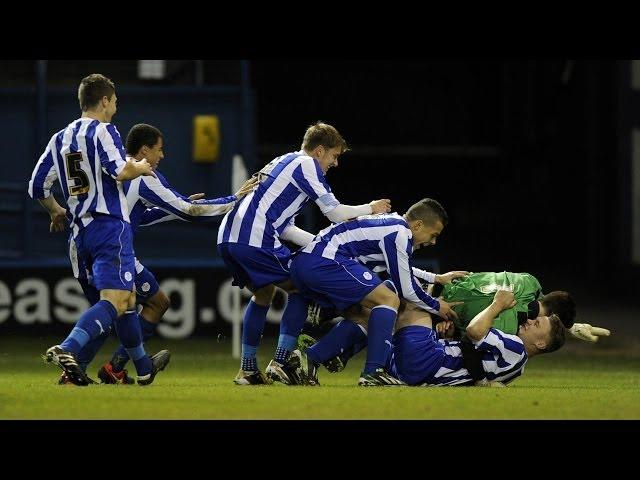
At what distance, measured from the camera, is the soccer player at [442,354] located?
29.0 feet

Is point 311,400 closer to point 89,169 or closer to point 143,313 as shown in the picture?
point 89,169

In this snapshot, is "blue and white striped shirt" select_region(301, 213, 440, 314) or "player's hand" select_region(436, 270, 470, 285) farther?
"player's hand" select_region(436, 270, 470, 285)

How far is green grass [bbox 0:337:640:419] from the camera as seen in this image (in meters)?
7.23

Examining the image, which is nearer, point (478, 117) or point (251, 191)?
point (251, 191)

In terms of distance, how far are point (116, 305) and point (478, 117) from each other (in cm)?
2100

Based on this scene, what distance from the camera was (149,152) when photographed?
364 inches

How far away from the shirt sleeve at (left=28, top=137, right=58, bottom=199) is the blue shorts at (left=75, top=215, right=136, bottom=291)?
45 centimetres

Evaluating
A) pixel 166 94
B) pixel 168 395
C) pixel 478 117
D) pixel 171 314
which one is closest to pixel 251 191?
pixel 168 395

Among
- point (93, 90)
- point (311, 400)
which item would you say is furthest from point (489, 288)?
point (93, 90)

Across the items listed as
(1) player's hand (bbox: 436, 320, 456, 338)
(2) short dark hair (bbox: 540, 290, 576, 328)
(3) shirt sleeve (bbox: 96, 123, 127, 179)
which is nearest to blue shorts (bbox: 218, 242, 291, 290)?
(3) shirt sleeve (bbox: 96, 123, 127, 179)

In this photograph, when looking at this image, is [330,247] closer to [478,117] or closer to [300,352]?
[300,352]

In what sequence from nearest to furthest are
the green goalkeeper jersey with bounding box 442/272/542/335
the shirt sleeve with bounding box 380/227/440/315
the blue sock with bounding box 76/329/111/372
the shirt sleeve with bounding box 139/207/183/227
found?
1. the shirt sleeve with bounding box 380/227/440/315
2. the blue sock with bounding box 76/329/111/372
3. the green goalkeeper jersey with bounding box 442/272/542/335
4. the shirt sleeve with bounding box 139/207/183/227

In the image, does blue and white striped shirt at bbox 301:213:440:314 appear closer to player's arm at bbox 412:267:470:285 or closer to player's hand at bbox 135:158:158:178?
player's arm at bbox 412:267:470:285

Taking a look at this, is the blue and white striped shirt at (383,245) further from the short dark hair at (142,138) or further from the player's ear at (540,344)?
the short dark hair at (142,138)
